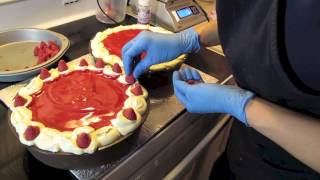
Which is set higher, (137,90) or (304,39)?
(304,39)

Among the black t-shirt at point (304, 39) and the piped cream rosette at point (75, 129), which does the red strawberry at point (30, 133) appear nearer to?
the piped cream rosette at point (75, 129)

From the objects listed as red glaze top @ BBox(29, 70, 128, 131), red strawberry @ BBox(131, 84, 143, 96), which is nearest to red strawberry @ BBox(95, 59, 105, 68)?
red glaze top @ BBox(29, 70, 128, 131)

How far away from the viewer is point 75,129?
57 centimetres

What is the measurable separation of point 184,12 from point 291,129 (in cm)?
74

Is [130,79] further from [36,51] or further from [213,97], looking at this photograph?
[36,51]

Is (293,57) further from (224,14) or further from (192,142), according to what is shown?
(192,142)

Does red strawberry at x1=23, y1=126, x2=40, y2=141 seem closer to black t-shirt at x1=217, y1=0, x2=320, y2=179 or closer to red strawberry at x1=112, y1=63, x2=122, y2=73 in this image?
red strawberry at x1=112, y1=63, x2=122, y2=73

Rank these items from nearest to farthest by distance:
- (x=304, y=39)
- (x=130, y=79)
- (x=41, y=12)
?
(x=304, y=39)
(x=130, y=79)
(x=41, y=12)

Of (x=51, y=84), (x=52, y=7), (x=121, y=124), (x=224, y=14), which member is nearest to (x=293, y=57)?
(x=224, y=14)

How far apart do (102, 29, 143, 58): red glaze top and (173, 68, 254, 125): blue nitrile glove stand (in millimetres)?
220

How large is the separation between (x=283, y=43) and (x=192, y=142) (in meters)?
0.43

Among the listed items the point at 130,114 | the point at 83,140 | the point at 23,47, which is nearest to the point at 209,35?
the point at 130,114

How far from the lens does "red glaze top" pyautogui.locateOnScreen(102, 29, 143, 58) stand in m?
0.88

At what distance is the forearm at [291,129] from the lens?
0.48 metres
